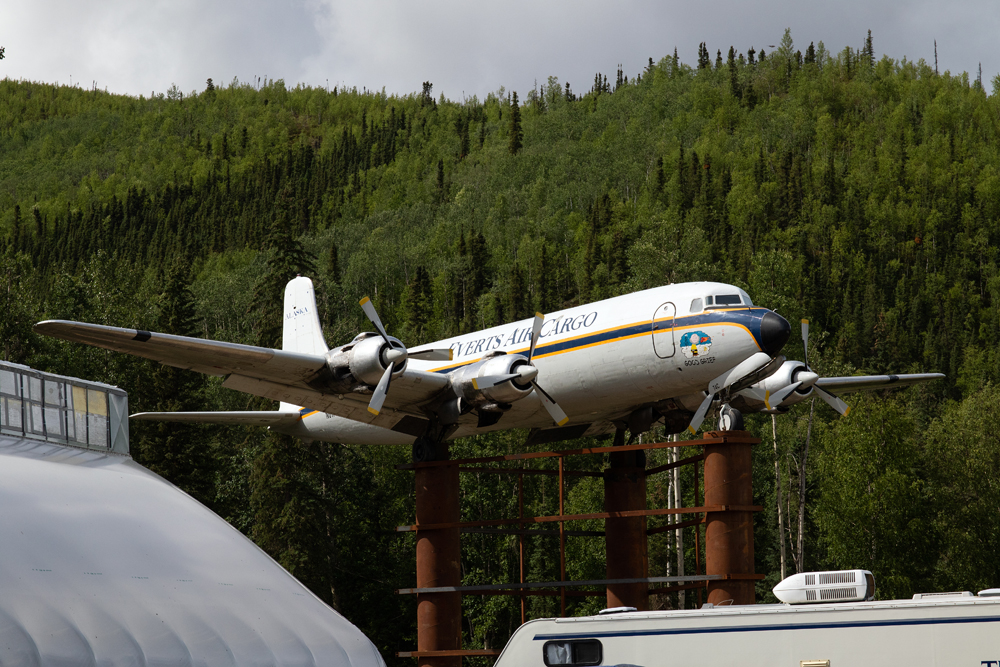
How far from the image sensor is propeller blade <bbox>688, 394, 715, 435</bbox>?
2709 centimetres

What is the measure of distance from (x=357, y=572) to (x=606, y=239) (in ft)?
257

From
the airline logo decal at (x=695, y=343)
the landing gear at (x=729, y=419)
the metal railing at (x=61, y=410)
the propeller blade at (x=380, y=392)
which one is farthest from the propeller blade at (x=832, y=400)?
the metal railing at (x=61, y=410)

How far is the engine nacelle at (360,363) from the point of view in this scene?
1049 inches

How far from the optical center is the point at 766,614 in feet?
47.3

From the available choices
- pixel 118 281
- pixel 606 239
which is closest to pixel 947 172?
pixel 606 239

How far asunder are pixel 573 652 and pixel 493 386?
12.7 m

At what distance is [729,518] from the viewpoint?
26516 mm

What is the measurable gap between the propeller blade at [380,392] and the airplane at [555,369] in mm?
29

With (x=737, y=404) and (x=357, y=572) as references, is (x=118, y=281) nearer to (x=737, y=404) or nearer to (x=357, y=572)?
(x=357, y=572)

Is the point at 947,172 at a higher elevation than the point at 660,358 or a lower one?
higher

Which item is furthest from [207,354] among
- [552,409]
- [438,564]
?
[552,409]

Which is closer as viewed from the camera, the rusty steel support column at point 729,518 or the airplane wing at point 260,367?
the airplane wing at point 260,367

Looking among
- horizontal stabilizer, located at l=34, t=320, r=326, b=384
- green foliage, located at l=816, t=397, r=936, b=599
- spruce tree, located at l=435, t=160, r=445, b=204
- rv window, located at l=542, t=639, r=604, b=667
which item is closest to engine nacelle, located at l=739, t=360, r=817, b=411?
horizontal stabilizer, located at l=34, t=320, r=326, b=384

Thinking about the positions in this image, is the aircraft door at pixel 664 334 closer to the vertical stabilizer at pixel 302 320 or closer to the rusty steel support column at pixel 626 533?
the rusty steel support column at pixel 626 533
